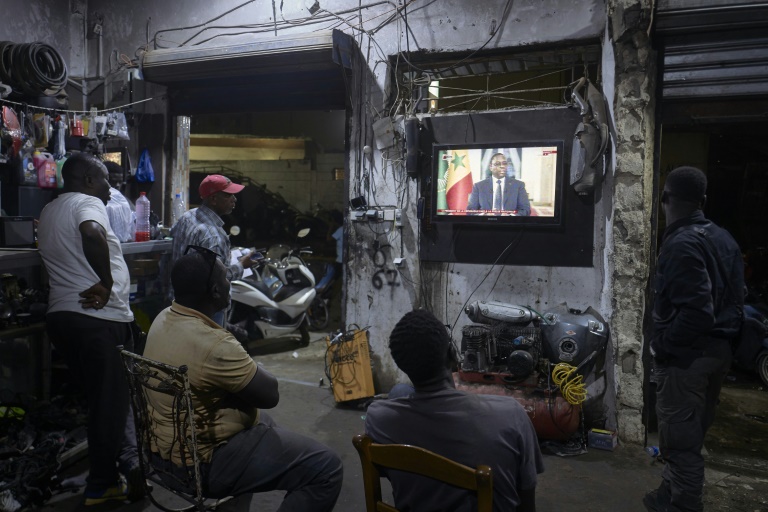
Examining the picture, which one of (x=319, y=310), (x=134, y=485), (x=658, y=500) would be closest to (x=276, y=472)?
(x=134, y=485)

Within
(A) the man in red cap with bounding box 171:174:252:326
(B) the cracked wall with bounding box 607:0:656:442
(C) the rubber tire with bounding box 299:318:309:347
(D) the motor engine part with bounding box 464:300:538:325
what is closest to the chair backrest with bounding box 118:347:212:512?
(A) the man in red cap with bounding box 171:174:252:326

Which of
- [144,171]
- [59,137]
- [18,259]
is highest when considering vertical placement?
[59,137]

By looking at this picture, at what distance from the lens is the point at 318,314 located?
27.1 ft

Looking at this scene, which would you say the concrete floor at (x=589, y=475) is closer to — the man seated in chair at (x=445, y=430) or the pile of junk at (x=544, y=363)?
the pile of junk at (x=544, y=363)

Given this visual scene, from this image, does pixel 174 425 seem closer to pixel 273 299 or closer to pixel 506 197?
pixel 506 197

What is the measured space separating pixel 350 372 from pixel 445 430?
11.3 ft

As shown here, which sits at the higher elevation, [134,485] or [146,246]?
[146,246]

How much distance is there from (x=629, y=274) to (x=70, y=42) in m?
6.39

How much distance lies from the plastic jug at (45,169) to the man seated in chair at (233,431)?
10.9 feet

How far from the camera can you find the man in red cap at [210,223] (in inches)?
177

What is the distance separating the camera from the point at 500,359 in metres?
4.68

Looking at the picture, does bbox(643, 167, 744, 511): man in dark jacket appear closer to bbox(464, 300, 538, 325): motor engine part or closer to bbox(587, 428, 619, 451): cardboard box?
bbox(587, 428, 619, 451): cardboard box

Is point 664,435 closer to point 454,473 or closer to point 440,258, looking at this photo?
point 454,473

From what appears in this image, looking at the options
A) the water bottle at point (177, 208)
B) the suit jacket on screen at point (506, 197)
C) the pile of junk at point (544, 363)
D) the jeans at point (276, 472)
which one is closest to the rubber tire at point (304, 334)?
the water bottle at point (177, 208)
